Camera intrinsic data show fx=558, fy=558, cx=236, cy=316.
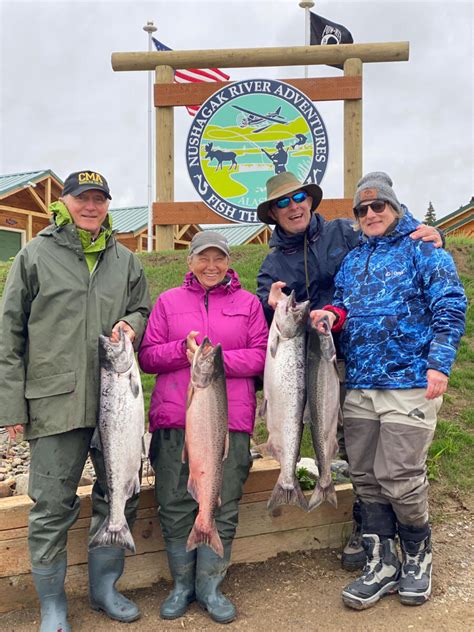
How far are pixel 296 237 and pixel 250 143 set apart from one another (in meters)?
3.66

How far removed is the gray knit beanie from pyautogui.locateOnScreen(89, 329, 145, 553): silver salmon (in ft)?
5.83

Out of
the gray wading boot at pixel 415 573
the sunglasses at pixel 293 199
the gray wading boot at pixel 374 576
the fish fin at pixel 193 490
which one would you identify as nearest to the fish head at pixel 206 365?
the fish fin at pixel 193 490

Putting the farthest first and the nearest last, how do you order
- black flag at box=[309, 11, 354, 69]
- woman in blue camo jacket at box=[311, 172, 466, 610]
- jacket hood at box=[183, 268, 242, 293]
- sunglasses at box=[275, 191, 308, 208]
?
black flag at box=[309, 11, 354, 69]
sunglasses at box=[275, 191, 308, 208]
jacket hood at box=[183, 268, 242, 293]
woman in blue camo jacket at box=[311, 172, 466, 610]

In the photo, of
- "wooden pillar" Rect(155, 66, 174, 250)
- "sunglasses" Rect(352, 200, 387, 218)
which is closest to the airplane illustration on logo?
"wooden pillar" Rect(155, 66, 174, 250)

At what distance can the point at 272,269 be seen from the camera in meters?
4.10

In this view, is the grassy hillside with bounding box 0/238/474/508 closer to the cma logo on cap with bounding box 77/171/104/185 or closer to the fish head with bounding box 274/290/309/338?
the fish head with bounding box 274/290/309/338

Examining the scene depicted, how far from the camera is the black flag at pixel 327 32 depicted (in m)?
9.52

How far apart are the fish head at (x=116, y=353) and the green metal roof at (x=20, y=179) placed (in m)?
17.5

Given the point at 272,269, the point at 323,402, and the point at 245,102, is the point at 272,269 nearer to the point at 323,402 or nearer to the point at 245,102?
the point at 323,402

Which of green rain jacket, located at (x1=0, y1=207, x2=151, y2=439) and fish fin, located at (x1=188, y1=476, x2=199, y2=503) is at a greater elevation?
green rain jacket, located at (x1=0, y1=207, x2=151, y2=439)

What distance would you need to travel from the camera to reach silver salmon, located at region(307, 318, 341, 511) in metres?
3.54

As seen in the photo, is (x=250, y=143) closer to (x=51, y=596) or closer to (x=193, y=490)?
(x=193, y=490)

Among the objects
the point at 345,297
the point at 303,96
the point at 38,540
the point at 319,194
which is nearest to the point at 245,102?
the point at 303,96

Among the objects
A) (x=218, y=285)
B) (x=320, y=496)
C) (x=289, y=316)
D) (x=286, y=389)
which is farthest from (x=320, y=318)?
(x=320, y=496)
